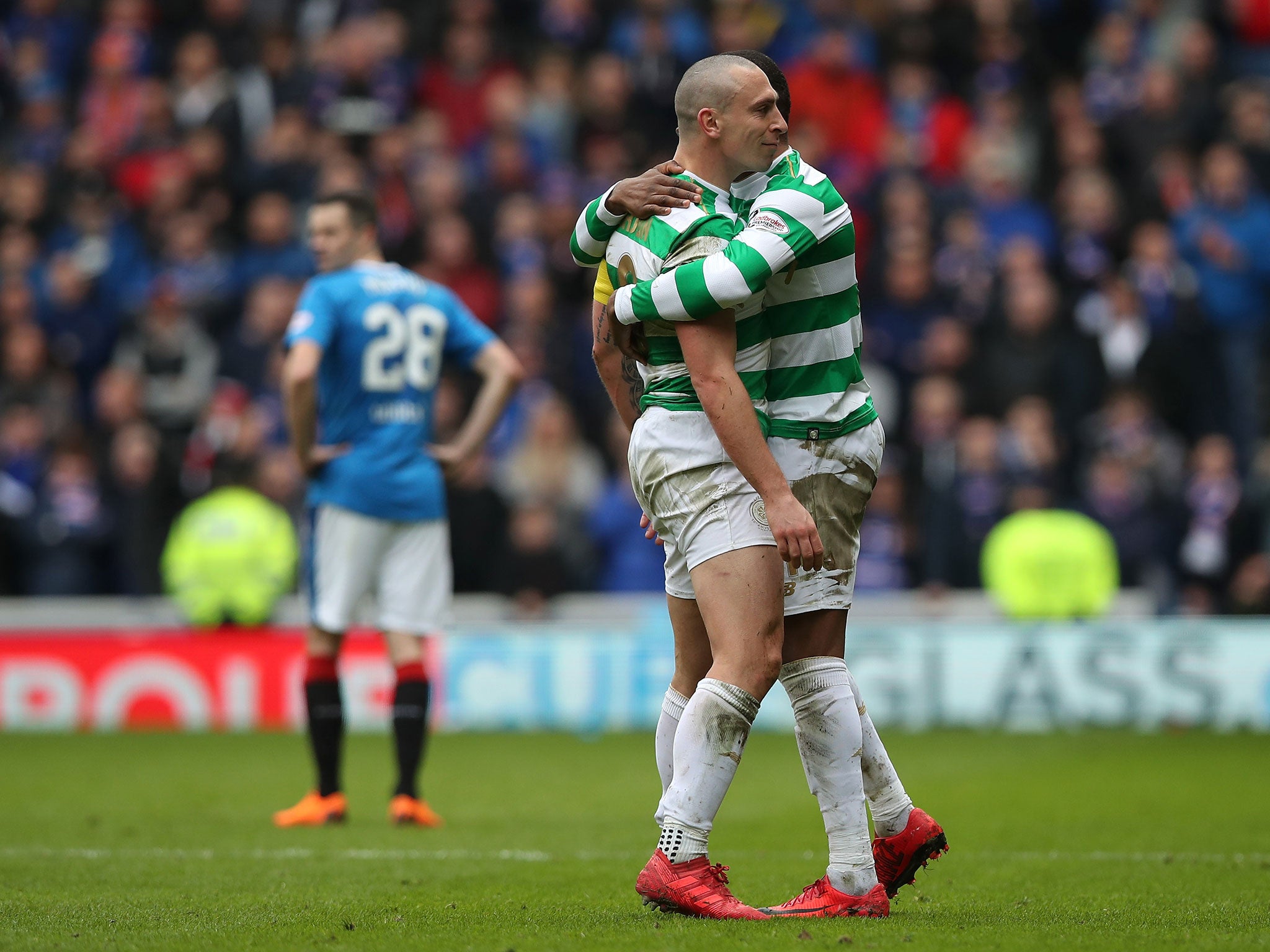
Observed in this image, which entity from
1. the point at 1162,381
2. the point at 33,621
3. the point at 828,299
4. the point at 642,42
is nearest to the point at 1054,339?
the point at 1162,381

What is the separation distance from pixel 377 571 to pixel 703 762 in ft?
10.7

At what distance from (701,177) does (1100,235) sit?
1004 centimetres

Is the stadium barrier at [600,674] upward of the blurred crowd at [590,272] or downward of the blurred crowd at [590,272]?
downward

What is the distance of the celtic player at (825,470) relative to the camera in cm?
480

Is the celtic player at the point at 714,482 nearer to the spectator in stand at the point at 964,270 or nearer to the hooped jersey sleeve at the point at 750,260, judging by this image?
the hooped jersey sleeve at the point at 750,260

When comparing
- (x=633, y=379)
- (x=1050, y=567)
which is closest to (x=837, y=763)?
(x=633, y=379)

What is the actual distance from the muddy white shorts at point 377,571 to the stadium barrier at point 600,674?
14.8 ft

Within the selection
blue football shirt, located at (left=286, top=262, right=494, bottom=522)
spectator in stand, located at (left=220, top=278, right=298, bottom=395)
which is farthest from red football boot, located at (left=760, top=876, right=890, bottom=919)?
spectator in stand, located at (left=220, top=278, right=298, bottom=395)

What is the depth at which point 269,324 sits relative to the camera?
48.2 feet

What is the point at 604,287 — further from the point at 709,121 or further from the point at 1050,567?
the point at 1050,567

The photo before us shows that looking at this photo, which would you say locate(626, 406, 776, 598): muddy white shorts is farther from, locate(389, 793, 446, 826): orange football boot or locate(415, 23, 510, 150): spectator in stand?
locate(415, 23, 510, 150): spectator in stand

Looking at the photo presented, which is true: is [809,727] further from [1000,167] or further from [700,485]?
[1000,167]

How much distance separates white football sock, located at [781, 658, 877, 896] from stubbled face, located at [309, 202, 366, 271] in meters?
3.62

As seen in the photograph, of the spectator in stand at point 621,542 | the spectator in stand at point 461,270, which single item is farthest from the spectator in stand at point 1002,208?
the spectator in stand at point 461,270
